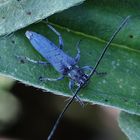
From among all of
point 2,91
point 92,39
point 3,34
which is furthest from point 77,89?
point 2,91

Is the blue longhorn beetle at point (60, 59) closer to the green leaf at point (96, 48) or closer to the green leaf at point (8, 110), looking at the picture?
the green leaf at point (96, 48)

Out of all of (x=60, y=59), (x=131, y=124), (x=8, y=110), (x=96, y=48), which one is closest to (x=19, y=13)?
(x=60, y=59)

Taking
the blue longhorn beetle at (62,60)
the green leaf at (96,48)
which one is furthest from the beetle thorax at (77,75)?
the green leaf at (96,48)

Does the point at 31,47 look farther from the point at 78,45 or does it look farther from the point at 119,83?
the point at 119,83

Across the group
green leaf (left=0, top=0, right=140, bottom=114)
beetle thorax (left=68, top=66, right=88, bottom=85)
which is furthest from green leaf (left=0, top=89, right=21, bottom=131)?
green leaf (left=0, top=0, right=140, bottom=114)

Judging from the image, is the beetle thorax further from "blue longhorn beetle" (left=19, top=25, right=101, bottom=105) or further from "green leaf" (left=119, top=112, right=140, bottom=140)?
"green leaf" (left=119, top=112, right=140, bottom=140)

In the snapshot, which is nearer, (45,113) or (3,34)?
(3,34)
